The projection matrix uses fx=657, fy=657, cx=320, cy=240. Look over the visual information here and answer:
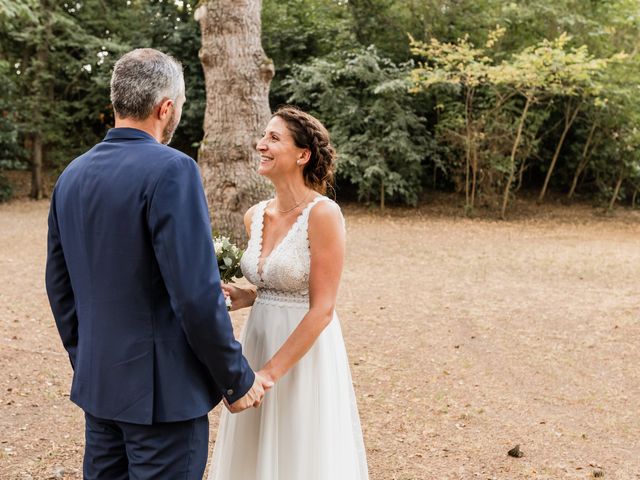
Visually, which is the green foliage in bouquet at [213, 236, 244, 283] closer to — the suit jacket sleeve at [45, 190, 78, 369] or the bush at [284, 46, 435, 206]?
the suit jacket sleeve at [45, 190, 78, 369]

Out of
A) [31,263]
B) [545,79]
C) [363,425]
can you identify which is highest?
[545,79]

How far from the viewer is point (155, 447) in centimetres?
202

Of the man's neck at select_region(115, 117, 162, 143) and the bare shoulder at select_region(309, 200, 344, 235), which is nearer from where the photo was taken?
the man's neck at select_region(115, 117, 162, 143)

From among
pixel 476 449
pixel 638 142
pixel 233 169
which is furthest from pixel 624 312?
pixel 638 142

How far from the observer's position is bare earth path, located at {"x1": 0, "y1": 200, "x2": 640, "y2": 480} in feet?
13.4

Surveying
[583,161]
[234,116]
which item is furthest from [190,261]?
[583,161]

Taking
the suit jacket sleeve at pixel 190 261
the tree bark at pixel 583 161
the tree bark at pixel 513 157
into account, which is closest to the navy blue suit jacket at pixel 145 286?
the suit jacket sleeve at pixel 190 261

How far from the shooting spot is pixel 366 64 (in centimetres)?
1736

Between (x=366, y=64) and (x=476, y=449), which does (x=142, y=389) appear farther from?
(x=366, y=64)

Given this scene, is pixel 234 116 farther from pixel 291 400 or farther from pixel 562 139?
pixel 562 139

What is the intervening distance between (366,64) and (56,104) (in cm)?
958

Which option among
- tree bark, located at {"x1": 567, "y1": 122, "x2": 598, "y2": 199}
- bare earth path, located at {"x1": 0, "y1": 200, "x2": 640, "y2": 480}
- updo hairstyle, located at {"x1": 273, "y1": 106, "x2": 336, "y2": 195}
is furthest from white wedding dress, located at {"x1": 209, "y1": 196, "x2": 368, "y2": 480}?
tree bark, located at {"x1": 567, "y1": 122, "x2": 598, "y2": 199}

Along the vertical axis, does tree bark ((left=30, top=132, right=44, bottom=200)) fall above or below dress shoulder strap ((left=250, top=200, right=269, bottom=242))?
below

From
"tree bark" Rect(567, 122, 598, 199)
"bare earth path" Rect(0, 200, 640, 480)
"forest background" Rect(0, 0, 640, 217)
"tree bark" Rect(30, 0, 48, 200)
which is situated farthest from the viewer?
"tree bark" Rect(30, 0, 48, 200)
